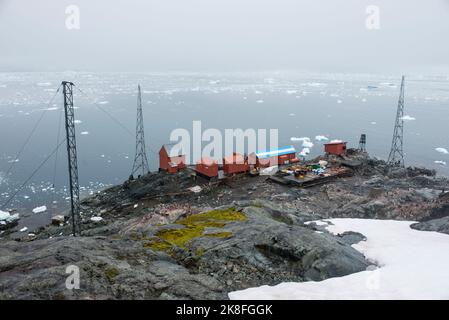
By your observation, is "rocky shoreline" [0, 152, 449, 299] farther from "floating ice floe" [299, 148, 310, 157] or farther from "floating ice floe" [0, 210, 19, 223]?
"floating ice floe" [299, 148, 310, 157]

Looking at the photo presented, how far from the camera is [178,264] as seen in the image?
888 cm

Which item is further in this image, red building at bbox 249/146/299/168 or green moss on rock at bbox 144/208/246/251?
red building at bbox 249/146/299/168

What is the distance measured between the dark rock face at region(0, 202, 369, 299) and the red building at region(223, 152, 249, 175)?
18.0 meters

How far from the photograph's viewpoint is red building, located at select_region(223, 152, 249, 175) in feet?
95.9

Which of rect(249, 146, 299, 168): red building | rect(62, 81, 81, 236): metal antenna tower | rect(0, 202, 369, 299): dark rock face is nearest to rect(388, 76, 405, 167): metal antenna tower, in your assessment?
rect(249, 146, 299, 168): red building

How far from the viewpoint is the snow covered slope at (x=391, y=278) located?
7574 millimetres

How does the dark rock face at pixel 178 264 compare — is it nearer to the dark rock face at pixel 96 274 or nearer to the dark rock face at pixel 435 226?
the dark rock face at pixel 96 274

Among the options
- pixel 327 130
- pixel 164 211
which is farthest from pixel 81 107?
pixel 164 211

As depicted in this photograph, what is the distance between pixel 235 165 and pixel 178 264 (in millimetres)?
20655

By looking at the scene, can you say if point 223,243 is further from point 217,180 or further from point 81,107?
point 81,107

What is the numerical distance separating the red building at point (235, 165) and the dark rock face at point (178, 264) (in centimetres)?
1798

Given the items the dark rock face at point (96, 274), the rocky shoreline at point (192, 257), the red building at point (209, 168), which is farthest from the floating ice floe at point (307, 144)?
the dark rock face at point (96, 274)

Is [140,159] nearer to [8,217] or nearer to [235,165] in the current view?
[8,217]

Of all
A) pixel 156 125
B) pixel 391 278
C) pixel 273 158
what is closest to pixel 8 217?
pixel 273 158
